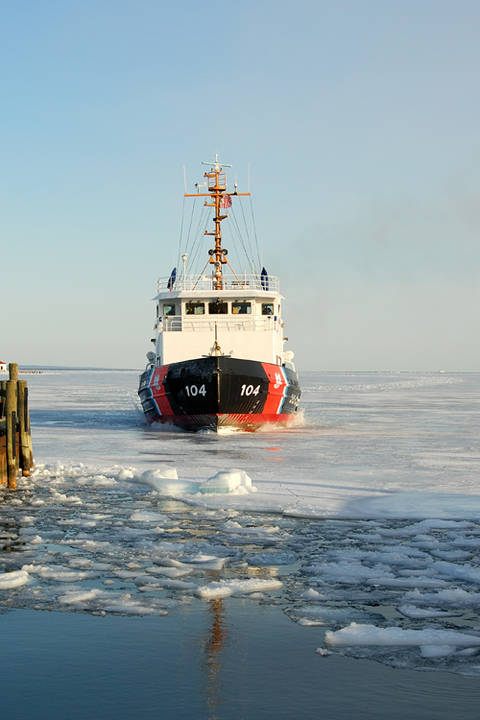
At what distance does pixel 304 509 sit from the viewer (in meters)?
11.4

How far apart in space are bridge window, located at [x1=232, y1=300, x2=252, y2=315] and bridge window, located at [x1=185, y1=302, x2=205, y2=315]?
4.03 feet

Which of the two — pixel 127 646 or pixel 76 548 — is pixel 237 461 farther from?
pixel 127 646

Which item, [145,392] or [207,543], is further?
[145,392]

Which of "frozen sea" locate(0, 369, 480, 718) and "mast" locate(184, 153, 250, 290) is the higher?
"mast" locate(184, 153, 250, 290)

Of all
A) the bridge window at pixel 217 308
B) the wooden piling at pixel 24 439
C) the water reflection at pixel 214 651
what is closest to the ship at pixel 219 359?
the bridge window at pixel 217 308

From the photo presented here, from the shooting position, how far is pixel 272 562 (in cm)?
820

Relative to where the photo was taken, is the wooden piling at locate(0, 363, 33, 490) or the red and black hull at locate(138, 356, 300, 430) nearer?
the wooden piling at locate(0, 363, 33, 490)

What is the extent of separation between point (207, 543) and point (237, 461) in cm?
876

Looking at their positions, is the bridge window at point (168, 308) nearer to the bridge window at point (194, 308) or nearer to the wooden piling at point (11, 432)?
the bridge window at point (194, 308)

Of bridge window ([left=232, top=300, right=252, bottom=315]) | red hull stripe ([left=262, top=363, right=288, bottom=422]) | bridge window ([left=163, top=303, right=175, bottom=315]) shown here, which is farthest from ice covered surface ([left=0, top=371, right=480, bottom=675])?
bridge window ([left=163, top=303, right=175, bottom=315])

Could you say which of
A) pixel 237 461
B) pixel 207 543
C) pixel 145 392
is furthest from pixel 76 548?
pixel 145 392

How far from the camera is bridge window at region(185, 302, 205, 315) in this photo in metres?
28.6

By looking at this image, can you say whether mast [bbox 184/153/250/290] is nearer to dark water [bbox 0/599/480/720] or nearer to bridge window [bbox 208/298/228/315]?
bridge window [bbox 208/298/228/315]

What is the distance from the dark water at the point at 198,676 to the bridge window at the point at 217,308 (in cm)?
2248
